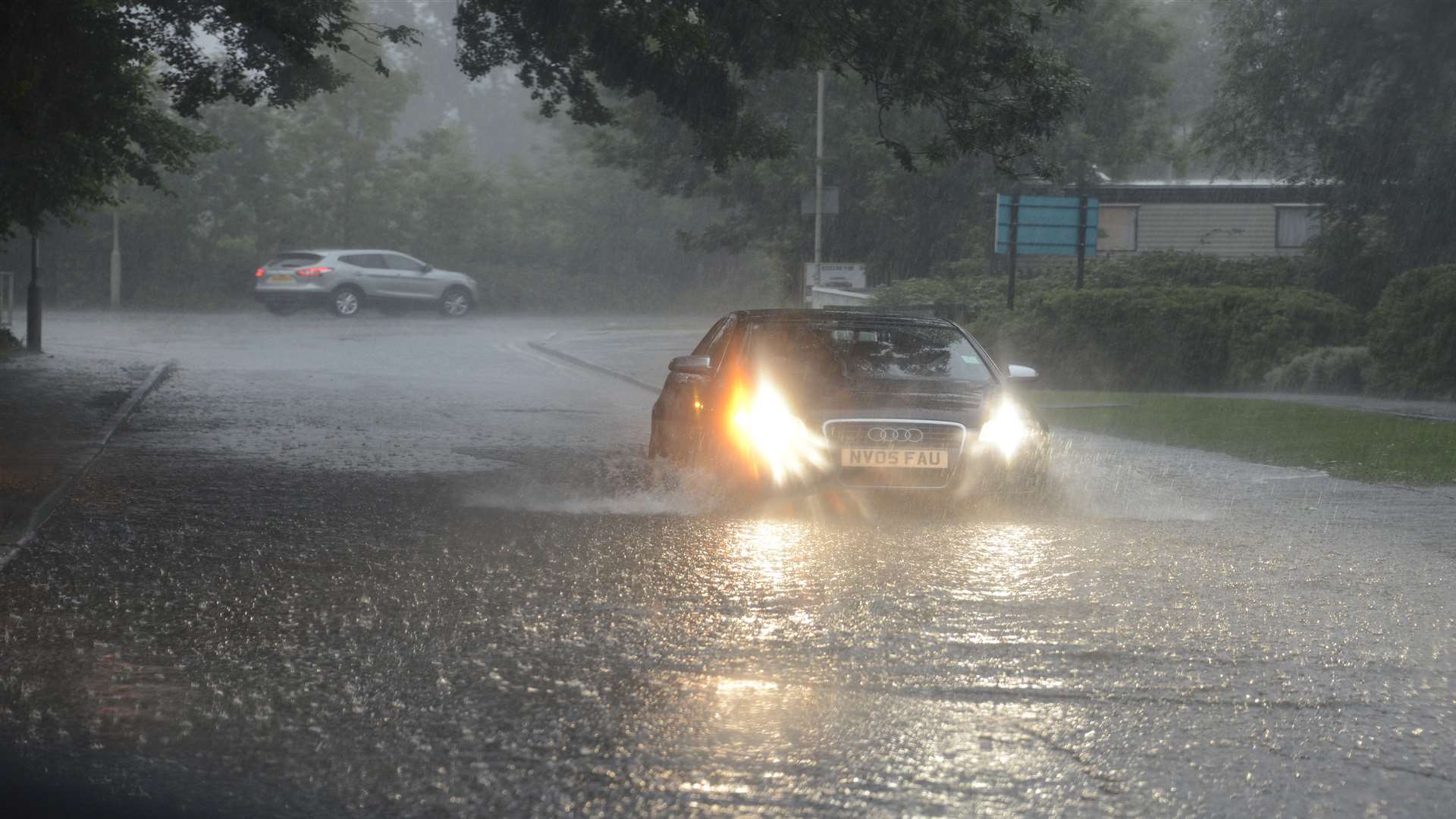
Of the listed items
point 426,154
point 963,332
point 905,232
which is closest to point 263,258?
point 426,154

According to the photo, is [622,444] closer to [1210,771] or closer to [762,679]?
[762,679]

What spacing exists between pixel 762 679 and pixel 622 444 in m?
8.85

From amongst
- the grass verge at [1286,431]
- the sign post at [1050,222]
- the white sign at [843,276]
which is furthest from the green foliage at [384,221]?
the grass verge at [1286,431]

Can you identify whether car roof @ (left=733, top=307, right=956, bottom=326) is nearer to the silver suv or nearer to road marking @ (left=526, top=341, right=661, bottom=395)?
road marking @ (left=526, top=341, right=661, bottom=395)

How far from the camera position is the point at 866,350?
11547 millimetres

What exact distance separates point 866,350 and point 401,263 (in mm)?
32827

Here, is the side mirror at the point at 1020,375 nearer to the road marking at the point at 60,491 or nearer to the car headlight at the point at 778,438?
the car headlight at the point at 778,438

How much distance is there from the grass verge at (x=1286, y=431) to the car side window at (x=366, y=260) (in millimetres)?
24483

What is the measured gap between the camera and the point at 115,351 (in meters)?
26.4

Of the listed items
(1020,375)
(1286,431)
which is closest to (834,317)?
(1020,375)

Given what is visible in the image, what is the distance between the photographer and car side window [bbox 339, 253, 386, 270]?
1651 inches

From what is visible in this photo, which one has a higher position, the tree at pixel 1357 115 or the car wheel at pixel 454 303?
the tree at pixel 1357 115

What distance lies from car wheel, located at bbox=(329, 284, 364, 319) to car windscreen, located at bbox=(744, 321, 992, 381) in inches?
1232

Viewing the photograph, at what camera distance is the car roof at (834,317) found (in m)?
11.8
